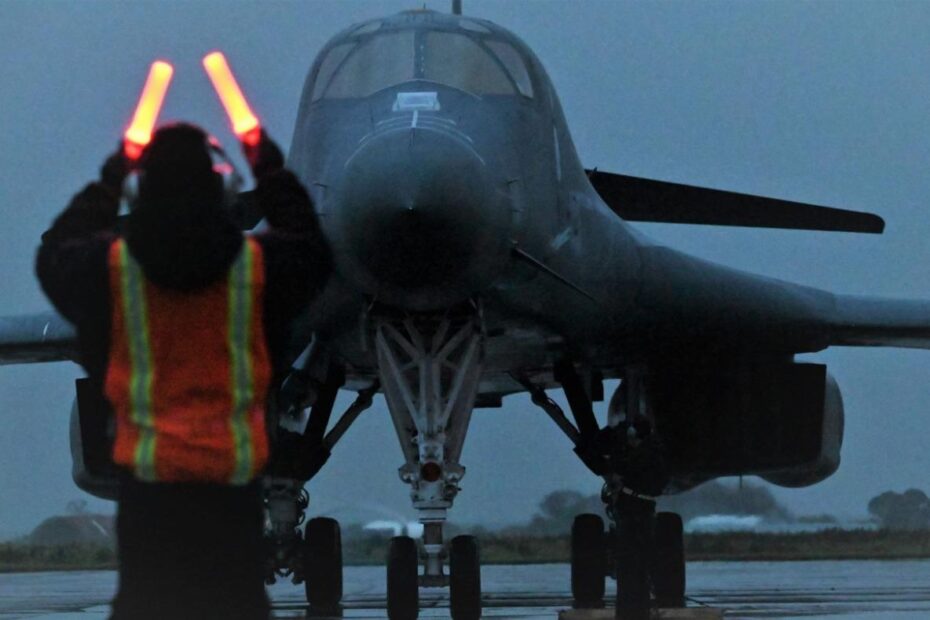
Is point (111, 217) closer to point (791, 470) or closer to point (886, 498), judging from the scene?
point (791, 470)

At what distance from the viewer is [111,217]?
3.71 meters

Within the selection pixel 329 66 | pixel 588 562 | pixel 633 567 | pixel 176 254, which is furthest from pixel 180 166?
pixel 588 562

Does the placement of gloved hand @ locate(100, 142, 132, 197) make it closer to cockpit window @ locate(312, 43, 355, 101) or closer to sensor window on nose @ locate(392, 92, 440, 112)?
sensor window on nose @ locate(392, 92, 440, 112)

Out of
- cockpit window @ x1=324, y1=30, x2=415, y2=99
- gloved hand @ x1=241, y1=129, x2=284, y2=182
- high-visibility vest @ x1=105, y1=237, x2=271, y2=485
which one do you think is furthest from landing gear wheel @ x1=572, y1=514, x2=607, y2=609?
high-visibility vest @ x1=105, y1=237, x2=271, y2=485

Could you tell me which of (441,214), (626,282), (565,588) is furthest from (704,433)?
(441,214)

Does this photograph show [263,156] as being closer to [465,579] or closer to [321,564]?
[465,579]

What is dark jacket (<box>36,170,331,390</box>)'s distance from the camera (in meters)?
3.38

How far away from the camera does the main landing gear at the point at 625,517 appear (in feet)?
30.7

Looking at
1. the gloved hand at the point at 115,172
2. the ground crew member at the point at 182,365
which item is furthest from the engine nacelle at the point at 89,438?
the ground crew member at the point at 182,365

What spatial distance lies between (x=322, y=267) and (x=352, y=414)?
7455 mm

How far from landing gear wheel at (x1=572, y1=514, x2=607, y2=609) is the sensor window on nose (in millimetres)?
3716

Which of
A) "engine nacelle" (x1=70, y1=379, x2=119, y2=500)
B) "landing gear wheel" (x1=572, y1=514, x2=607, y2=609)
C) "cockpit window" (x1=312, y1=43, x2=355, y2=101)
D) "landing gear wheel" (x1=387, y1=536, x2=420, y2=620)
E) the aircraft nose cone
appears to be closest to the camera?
the aircraft nose cone

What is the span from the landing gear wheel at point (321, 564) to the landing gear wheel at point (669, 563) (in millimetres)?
2041

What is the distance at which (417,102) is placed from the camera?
7.77 meters
